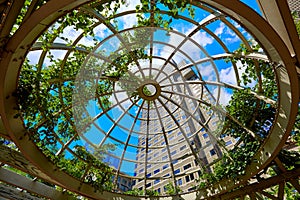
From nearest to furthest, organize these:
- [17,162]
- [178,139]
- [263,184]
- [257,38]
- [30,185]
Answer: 1. [257,38]
2. [17,162]
3. [263,184]
4. [30,185]
5. [178,139]

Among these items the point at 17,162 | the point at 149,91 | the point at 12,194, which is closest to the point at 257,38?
the point at 149,91

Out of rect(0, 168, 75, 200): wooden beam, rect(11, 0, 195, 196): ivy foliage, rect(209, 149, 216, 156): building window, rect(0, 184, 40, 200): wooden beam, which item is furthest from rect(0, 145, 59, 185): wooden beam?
rect(209, 149, 216, 156): building window

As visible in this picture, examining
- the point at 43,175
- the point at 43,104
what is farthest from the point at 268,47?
the point at 43,175

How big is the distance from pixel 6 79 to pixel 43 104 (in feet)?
6.33

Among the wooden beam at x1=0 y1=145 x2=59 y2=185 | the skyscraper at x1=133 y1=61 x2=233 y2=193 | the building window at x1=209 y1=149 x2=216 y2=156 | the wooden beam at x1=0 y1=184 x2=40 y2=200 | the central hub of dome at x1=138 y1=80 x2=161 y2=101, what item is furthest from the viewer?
the skyscraper at x1=133 y1=61 x2=233 y2=193

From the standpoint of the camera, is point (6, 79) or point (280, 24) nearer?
point (280, 24)

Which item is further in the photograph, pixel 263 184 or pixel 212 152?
pixel 212 152

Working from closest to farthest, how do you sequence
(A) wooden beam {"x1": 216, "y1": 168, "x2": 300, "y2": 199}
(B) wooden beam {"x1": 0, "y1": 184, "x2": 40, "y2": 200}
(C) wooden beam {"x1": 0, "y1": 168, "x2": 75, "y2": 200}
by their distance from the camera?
(A) wooden beam {"x1": 216, "y1": 168, "x2": 300, "y2": 199}
(C) wooden beam {"x1": 0, "y1": 168, "x2": 75, "y2": 200}
(B) wooden beam {"x1": 0, "y1": 184, "x2": 40, "y2": 200}

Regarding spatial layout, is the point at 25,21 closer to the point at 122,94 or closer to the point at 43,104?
the point at 43,104

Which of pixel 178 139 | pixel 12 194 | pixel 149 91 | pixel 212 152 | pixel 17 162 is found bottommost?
pixel 12 194

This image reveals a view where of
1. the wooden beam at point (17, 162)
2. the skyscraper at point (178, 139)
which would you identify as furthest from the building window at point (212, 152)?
the wooden beam at point (17, 162)

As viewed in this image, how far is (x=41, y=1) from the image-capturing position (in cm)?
407

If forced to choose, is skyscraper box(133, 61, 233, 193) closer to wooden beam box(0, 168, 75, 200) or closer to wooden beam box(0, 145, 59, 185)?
wooden beam box(0, 168, 75, 200)

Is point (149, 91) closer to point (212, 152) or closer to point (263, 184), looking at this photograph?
point (212, 152)
